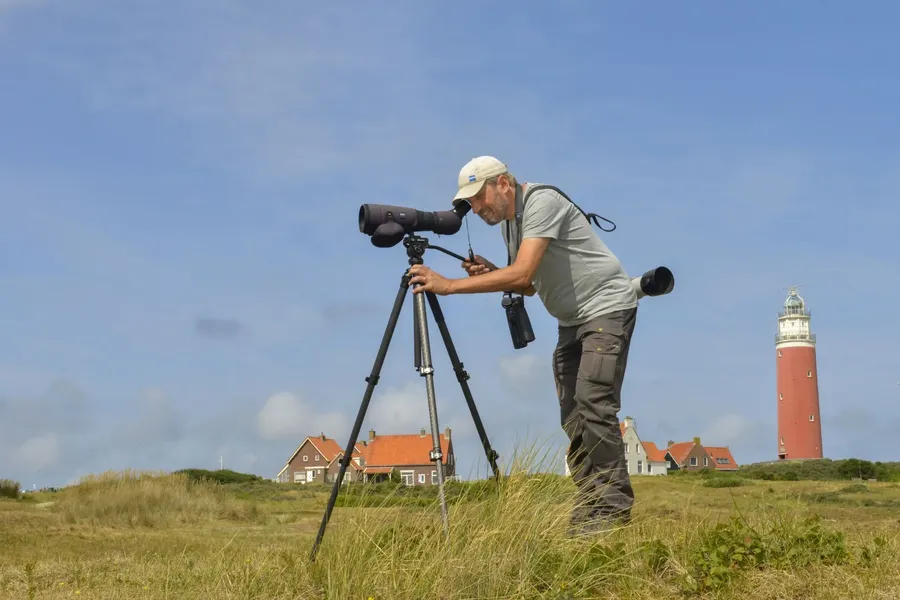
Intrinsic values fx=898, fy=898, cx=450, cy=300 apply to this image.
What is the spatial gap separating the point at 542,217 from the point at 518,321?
80cm

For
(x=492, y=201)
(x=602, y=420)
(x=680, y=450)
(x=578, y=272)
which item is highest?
(x=680, y=450)

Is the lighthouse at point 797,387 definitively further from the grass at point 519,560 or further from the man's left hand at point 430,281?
the man's left hand at point 430,281

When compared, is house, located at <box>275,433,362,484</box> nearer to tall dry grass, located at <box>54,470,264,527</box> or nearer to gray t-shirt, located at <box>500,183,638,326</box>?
tall dry grass, located at <box>54,470,264,527</box>

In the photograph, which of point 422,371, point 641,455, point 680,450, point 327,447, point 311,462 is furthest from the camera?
point 680,450

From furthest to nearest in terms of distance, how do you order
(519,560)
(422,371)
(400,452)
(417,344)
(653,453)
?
(653,453)
(400,452)
(417,344)
(422,371)
(519,560)

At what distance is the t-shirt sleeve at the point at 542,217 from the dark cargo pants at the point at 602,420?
0.65 meters

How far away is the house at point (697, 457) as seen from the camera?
70938 millimetres

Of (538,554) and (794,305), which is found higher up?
(794,305)

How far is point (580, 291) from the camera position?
18.4ft

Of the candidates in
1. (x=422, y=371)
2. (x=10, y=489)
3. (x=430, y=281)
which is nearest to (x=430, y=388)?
(x=422, y=371)

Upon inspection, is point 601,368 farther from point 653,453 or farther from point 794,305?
point 794,305

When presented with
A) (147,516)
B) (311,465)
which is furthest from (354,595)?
(311,465)

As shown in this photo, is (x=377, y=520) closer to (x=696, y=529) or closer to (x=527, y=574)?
(x=527, y=574)

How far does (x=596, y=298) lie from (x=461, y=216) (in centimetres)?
99
